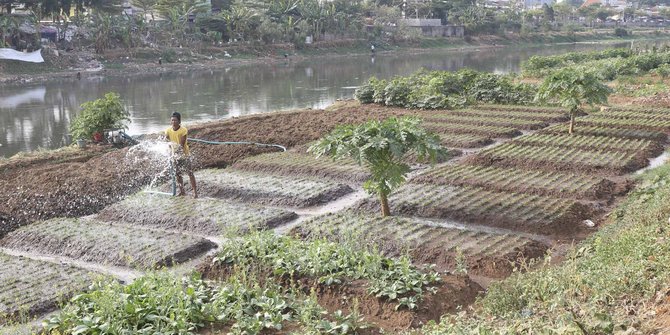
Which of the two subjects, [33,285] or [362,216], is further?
[362,216]

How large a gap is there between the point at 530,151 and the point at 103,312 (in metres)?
12.4

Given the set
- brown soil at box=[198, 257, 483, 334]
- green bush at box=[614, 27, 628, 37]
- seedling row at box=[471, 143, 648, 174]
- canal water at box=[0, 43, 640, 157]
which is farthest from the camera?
green bush at box=[614, 27, 628, 37]

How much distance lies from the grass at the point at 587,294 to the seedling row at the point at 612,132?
1094 cm

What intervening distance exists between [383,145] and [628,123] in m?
12.6

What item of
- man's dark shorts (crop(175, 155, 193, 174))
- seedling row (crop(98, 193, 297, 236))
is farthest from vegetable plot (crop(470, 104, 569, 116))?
seedling row (crop(98, 193, 297, 236))

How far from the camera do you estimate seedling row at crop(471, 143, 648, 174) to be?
15.6 meters

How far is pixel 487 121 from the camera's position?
22312mm

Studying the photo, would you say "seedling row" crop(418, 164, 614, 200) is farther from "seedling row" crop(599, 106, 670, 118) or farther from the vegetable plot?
the vegetable plot

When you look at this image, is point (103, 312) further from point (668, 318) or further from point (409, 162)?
point (409, 162)

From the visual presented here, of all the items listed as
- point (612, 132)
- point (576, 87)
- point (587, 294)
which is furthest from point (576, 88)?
point (587, 294)

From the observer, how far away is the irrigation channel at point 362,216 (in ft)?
32.1

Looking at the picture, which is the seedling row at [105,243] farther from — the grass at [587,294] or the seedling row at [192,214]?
the grass at [587,294]

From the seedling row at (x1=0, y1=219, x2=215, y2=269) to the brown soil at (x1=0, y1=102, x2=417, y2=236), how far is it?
996mm

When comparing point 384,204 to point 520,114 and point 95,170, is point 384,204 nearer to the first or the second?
point 95,170
